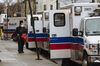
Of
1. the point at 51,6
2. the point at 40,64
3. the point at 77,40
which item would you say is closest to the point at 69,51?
the point at 77,40

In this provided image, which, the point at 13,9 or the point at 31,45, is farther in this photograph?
the point at 13,9

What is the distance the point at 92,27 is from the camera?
1475 centimetres

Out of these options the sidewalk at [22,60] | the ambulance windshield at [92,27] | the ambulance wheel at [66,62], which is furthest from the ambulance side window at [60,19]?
the sidewalk at [22,60]

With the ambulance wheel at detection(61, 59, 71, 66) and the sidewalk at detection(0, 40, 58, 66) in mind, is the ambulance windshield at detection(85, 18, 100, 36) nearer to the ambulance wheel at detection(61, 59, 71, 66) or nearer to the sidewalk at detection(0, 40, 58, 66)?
the ambulance wheel at detection(61, 59, 71, 66)

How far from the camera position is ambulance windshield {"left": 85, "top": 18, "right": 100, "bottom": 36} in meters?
14.6

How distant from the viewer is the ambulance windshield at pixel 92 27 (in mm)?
14602

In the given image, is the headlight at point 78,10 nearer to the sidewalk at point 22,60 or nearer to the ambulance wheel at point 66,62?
the ambulance wheel at point 66,62

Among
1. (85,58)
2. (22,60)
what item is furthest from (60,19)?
(22,60)

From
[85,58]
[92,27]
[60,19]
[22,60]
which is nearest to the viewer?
[85,58]

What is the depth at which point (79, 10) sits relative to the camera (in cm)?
1612

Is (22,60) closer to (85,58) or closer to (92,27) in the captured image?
(92,27)

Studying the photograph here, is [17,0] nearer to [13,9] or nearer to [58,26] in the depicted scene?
[13,9]

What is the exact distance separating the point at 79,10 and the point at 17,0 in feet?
239

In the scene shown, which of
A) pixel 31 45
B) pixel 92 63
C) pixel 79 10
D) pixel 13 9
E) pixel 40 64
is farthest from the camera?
pixel 13 9
